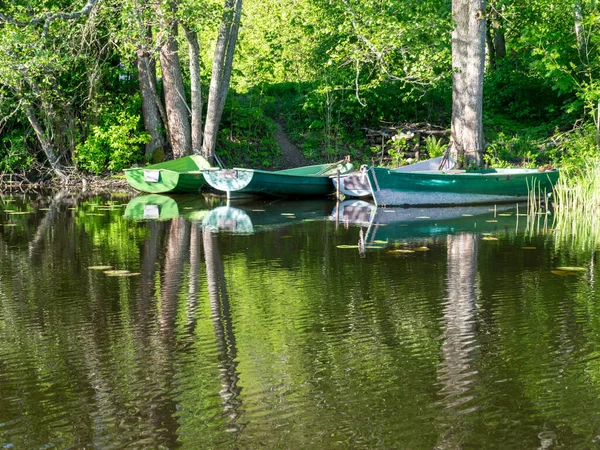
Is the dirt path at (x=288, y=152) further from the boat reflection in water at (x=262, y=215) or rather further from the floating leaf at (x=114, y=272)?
the floating leaf at (x=114, y=272)

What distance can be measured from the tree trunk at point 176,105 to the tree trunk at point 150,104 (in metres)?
0.39

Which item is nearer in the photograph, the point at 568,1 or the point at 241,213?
the point at 241,213

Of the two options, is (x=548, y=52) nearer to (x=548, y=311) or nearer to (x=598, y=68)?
(x=598, y=68)

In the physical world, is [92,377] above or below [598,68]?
below

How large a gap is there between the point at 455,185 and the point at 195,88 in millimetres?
6901

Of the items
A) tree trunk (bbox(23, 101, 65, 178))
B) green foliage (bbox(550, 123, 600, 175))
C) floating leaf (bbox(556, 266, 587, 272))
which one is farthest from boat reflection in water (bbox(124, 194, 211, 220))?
green foliage (bbox(550, 123, 600, 175))

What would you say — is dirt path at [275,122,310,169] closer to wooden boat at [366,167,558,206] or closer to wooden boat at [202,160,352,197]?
wooden boat at [202,160,352,197]

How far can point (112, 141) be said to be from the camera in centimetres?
2086

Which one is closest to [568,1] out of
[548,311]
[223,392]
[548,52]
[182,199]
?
[548,52]

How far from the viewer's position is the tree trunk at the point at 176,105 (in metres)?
20.8

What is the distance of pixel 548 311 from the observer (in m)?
6.86

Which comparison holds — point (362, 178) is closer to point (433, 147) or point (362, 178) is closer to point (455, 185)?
point (455, 185)

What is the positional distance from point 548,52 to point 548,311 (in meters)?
13.9

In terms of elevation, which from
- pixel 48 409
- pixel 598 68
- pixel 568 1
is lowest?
pixel 48 409
